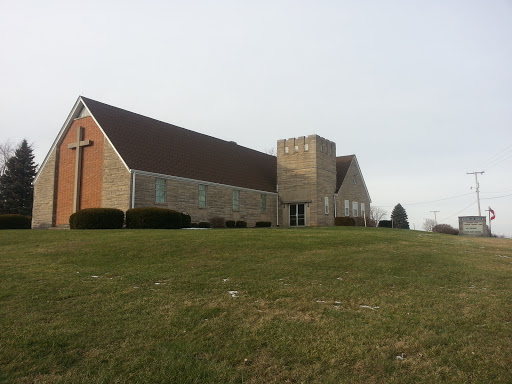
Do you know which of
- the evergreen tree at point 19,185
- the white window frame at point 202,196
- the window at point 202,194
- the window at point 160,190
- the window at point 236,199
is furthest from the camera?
the evergreen tree at point 19,185

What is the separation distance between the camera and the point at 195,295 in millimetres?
7367

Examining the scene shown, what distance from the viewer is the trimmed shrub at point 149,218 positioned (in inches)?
825

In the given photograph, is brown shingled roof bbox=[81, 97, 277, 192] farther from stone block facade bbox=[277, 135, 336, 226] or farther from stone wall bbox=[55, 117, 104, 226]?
stone block facade bbox=[277, 135, 336, 226]

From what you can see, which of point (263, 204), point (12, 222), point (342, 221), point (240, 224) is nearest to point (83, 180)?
point (12, 222)

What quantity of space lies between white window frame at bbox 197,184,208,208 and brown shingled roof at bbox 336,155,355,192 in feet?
43.0

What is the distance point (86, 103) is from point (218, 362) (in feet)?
82.0

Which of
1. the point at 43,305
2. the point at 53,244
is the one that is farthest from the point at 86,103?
the point at 43,305

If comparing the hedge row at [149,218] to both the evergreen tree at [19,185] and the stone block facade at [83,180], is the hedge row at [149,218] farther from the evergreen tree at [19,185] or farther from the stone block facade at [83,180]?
the evergreen tree at [19,185]

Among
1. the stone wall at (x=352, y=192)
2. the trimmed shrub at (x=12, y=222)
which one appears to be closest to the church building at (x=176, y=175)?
the stone wall at (x=352, y=192)

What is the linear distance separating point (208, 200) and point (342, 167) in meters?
15.8

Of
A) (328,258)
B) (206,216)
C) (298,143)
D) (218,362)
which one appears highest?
(298,143)

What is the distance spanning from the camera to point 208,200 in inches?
1099

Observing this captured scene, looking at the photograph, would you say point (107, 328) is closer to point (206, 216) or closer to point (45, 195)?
point (206, 216)

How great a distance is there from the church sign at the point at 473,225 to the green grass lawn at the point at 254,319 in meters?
17.7
